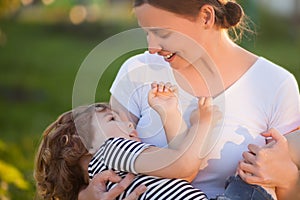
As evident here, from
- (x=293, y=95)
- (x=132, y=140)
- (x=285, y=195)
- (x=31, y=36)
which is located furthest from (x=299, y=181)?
(x=31, y=36)

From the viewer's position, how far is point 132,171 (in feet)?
8.29

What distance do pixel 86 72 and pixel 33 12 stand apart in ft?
40.4

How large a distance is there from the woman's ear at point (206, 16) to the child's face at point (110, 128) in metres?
0.41

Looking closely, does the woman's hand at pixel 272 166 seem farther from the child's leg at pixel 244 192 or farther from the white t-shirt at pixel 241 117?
the white t-shirt at pixel 241 117

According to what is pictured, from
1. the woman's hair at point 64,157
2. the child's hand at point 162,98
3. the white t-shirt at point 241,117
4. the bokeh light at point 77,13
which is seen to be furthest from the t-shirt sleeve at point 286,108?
the bokeh light at point 77,13

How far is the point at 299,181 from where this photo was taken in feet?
8.18

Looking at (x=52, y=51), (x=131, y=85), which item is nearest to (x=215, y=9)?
(x=131, y=85)

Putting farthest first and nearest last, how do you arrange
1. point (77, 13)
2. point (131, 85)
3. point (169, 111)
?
point (77, 13) → point (131, 85) → point (169, 111)

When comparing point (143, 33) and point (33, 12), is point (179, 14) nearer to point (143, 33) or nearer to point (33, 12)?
point (143, 33)

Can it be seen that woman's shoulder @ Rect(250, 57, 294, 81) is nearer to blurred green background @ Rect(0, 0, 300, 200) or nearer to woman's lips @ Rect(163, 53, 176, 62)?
woman's lips @ Rect(163, 53, 176, 62)

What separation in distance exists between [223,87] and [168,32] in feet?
0.90

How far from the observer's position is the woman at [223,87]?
2.51 m

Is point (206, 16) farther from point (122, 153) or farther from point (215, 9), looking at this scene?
point (122, 153)

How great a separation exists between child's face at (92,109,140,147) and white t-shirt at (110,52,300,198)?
58mm
